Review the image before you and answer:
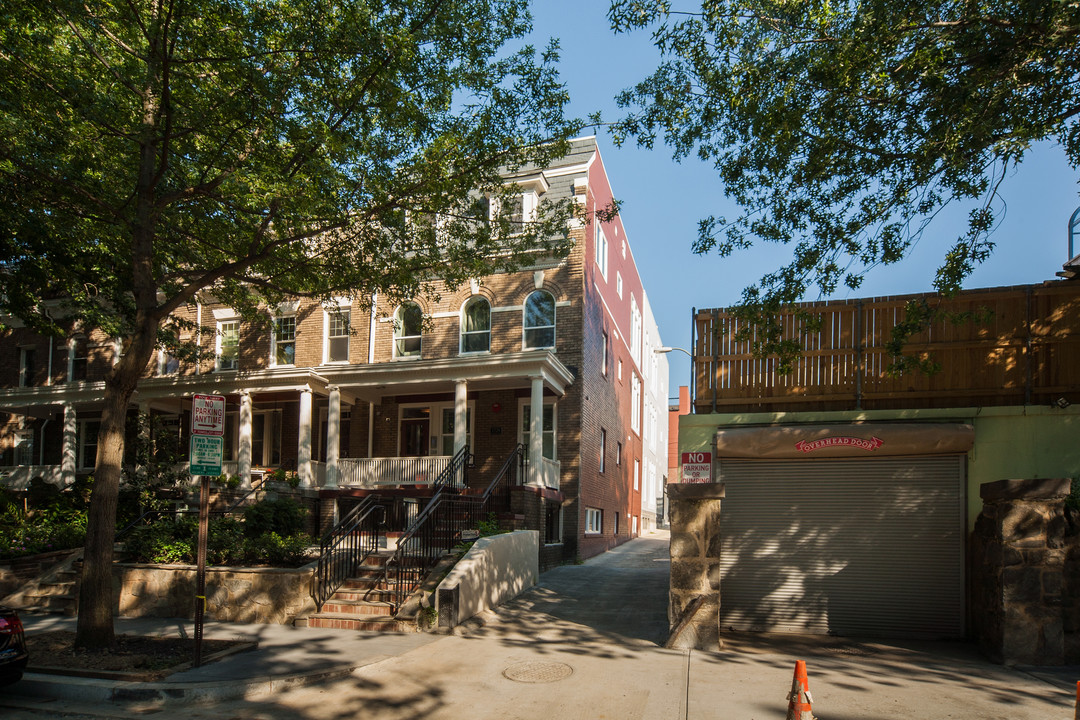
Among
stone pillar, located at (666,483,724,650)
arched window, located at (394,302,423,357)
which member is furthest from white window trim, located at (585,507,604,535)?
stone pillar, located at (666,483,724,650)

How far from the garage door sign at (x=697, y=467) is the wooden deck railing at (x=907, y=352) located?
5.13ft

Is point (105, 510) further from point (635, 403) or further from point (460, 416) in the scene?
point (635, 403)

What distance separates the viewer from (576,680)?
8359mm

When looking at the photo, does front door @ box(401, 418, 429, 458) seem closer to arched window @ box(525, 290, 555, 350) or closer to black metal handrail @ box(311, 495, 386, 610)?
arched window @ box(525, 290, 555, 350)

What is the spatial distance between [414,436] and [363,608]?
10.4m

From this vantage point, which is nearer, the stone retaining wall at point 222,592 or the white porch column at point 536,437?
the stone retaining wall at point 222,592

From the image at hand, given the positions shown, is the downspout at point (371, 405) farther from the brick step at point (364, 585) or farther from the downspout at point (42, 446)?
the downspout at point (42, 446)

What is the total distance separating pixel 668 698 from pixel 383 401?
15.4 m

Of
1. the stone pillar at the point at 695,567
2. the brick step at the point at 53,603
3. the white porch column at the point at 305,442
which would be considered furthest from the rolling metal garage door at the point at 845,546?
the white porch column at the point at 305,442

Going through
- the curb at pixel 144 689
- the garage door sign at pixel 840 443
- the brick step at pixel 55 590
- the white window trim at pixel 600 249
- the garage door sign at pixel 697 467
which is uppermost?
the white window trim at pixel 600 249

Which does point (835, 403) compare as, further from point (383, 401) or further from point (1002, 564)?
point (383, 401)

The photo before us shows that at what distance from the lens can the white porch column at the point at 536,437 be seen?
1756cm

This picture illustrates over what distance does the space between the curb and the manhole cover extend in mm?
2376

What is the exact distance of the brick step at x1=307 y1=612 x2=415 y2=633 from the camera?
35.8ft
